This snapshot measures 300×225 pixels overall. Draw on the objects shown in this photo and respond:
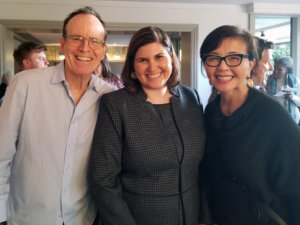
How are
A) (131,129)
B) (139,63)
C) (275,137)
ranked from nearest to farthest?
(275,137), (131,129), (139,63)

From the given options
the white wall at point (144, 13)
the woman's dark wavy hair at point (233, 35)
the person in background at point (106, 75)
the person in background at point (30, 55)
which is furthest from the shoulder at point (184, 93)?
the white wall at point (144, 13)

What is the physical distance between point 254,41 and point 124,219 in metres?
0.98

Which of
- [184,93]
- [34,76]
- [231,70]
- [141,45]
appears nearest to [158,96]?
[184,93]

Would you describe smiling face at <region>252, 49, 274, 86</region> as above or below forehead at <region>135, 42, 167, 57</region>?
below

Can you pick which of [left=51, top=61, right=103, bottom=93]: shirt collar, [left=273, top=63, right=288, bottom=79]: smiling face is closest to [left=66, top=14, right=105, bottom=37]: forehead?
[left=51, top=61, right=103, bottom=93]: shirt collar

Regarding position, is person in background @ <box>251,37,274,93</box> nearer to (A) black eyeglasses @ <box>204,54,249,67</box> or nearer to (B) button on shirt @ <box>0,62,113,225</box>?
(A) black eyeglasses @ <box>204,54,249,67</box>

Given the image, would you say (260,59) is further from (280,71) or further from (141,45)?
(280,71)

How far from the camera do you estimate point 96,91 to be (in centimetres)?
125

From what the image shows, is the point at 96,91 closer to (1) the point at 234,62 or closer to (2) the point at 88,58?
(2) the point at 88,58

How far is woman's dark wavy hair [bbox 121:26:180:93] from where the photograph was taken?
3.85 ft

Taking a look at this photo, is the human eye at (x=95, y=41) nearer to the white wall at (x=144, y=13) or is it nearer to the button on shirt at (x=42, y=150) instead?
the button on shirt at (x=42, y=150)

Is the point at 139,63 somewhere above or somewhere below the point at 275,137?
above

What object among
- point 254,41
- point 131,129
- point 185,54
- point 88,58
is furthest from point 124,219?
point 185,54

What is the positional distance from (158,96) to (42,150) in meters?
0.59
